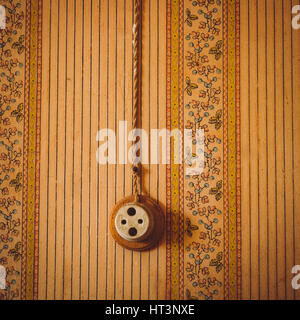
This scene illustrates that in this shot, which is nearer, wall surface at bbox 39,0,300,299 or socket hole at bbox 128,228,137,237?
socket hole at bbox 128,228,137,237

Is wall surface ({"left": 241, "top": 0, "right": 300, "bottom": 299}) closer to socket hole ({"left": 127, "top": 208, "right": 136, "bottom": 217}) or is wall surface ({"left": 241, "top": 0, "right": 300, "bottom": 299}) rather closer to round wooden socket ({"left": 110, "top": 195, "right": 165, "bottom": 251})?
round wooden socket ({"left": 110, "top": 195, "right": 165, "bottom": 251})

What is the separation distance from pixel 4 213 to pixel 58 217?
0.33m

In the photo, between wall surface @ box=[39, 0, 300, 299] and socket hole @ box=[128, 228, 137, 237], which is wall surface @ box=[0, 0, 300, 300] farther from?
socket hole @ box=[128, 228, 137, 237]

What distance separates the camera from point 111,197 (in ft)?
5.32

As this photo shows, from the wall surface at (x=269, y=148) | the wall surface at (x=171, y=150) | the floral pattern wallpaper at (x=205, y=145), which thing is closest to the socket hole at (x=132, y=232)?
the wall surface at (x=171, y=150)

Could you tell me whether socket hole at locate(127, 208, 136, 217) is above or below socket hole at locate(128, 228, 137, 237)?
above

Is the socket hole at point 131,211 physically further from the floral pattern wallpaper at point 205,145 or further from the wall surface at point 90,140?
the floral pattern wallpaper at point 205,145

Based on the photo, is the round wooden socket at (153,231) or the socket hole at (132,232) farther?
the round wooden socket at (153,231)

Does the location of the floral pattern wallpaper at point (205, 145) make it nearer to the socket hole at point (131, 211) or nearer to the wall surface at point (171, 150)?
the wall surface at point (171, 150)

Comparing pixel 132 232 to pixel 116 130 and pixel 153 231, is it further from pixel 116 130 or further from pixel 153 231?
pixel 116 130

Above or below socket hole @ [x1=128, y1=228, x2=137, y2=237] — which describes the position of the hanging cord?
above

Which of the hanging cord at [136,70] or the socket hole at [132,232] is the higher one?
the hanging cord at [136,70]

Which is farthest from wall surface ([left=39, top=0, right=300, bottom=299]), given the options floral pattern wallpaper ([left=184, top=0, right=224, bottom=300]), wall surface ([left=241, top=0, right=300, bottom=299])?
floral pattern wallpaper ([left=184, top=0, right=224, bottom=300])

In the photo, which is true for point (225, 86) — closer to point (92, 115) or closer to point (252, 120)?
point (252, 120)
